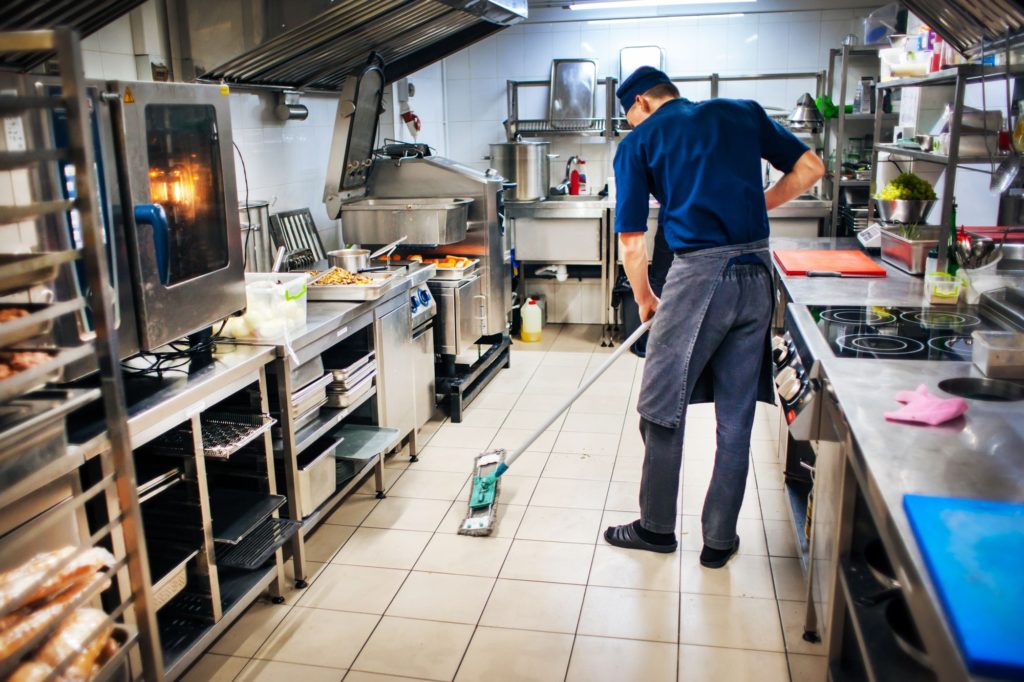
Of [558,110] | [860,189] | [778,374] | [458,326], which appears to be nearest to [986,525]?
[778,374]

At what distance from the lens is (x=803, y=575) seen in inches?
111

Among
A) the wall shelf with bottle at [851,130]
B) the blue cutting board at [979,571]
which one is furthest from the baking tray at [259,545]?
the wall shelf with bottle at [851,130]

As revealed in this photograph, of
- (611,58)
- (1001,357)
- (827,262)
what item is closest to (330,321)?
(1001,357)

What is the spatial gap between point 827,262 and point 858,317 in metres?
1.06

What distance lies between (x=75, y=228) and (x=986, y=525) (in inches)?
78.0

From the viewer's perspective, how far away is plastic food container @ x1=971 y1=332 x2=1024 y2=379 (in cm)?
203

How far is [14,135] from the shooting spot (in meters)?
2.06

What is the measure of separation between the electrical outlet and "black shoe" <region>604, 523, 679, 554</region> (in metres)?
2.19

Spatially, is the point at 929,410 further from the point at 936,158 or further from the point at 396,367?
the point at 396,367

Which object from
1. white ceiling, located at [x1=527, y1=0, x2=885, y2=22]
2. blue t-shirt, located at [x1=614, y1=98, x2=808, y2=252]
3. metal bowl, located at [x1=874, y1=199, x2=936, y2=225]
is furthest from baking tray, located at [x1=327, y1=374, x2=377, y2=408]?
white ceiling, located at [x1=527, y1=0, x2=885, y2=22]

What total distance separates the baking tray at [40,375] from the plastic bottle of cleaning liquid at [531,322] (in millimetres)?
4249

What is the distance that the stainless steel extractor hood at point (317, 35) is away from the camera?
134 inches

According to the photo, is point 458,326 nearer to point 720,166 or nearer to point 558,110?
point 720,166

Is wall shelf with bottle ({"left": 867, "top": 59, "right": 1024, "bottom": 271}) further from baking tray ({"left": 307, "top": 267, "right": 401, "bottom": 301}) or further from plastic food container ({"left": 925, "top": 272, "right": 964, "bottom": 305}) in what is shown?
baking tray ({"left": 307, "top": 267, "right": 401, "bottom": 301})
